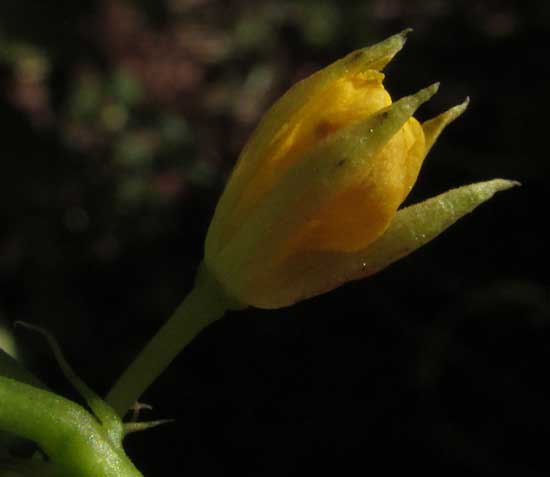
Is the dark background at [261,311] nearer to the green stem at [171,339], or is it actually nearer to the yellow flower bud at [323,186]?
the green stem at [171,339]

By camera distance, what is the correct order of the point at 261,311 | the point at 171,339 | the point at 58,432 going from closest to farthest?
1. the point at 58,432
2. the point at 171,339
3. the point at 261,311

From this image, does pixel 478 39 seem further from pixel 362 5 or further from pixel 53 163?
pixel 53 163

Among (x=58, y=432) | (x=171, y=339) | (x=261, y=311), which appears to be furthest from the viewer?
(x=261, y=311)

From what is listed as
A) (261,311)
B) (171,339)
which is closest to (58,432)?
(171,339)

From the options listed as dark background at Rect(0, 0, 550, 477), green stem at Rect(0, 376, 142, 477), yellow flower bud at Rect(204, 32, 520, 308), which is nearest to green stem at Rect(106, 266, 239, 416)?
yellow flower bud at Rect(204, 32, 520, 308)

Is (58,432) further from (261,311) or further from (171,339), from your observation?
(261,311)

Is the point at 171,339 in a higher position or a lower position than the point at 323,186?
lower

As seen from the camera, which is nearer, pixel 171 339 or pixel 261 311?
pixel 171 339

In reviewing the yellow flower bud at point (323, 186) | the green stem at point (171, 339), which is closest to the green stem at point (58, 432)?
the green stem at point (171, 339)
